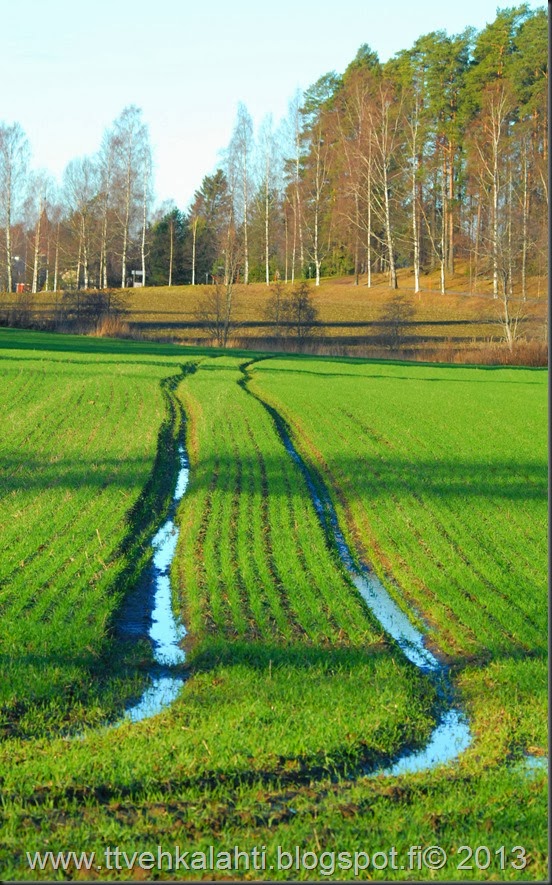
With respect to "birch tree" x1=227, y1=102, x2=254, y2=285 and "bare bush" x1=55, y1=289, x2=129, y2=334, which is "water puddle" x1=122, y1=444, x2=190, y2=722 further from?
"birch tree" x1=227, y1=102, x2=254, y2=285

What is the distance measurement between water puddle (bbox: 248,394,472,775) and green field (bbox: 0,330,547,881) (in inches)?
5.0

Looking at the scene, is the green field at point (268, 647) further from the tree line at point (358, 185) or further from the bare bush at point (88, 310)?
the tree line at point (358, 185)

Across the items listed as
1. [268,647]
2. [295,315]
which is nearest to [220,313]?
[295,315]

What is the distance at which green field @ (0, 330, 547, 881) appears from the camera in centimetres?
520

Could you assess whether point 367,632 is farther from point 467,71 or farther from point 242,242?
point 467,71

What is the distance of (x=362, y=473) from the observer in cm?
1623

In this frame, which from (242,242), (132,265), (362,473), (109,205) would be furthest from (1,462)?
(132,265)

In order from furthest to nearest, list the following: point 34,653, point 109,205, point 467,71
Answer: point 109,205, point 467,71, point 34,653

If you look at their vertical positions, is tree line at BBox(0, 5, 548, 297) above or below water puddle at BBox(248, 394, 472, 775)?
above

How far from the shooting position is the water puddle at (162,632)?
285 inches

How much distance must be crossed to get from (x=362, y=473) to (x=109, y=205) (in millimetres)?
68612

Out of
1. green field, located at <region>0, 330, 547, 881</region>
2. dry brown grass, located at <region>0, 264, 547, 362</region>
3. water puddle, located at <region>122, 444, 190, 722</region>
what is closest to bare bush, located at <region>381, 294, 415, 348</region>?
dry brown grass, located at <region>0, 264, 547, 362</region>

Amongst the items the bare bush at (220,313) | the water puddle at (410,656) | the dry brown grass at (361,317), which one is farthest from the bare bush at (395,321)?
the water puddle at (410,656)

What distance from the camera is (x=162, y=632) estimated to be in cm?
893
